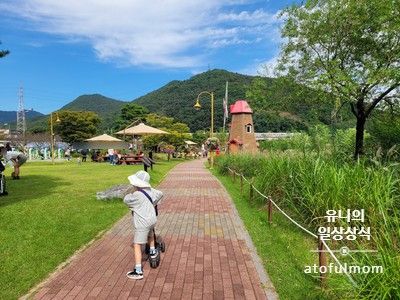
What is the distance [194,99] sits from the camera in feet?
370

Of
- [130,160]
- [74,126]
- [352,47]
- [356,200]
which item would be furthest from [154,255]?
[74,126]

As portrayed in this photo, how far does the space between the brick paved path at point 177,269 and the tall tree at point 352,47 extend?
7849 millimetres

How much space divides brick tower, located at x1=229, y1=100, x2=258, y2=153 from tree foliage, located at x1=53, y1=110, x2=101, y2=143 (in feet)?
116

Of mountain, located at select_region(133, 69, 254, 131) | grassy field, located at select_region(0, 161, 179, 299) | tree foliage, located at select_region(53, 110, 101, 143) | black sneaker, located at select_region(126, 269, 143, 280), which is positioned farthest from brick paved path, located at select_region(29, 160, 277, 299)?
mountain, located at select_region(133, 69, 254, 131)

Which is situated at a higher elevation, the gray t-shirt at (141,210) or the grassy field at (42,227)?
the gray t-shirt at (141,210)

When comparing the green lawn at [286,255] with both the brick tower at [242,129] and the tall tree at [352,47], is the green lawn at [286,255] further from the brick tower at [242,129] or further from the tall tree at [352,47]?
the brick tower at [242,129]

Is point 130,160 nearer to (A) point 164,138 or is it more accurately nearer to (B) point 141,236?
(A) point 164,138

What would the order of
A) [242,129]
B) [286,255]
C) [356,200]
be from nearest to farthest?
[286,255] → [356,200] → [242,129]

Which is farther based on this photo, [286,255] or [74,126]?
[74,126]

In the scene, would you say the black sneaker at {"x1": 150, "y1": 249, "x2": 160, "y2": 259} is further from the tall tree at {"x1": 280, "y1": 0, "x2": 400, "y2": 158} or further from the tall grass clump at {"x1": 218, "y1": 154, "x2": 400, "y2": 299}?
Result: the tall tree at {"x1": 280, "y1": 0, "x2": 400, "y2": 158}

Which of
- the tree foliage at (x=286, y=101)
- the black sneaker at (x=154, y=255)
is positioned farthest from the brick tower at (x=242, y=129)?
the black sneaker at (x=154, y=255)

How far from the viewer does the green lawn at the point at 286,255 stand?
4.98 meters

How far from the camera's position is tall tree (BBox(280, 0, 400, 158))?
14.1m

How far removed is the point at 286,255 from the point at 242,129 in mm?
39938
